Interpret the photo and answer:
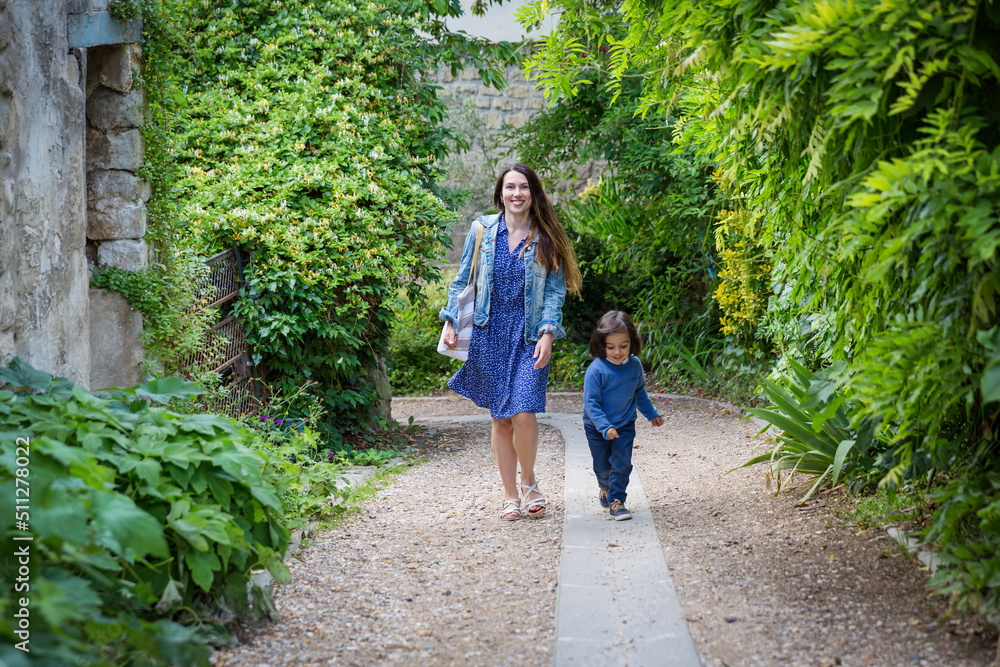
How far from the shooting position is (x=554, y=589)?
2.53 meters

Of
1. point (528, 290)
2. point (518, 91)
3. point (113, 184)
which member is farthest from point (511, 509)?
point (518, 91)

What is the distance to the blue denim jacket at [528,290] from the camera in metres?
3.39

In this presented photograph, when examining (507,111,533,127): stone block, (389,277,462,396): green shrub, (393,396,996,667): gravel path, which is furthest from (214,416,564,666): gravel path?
(507,111,533,127): stone block

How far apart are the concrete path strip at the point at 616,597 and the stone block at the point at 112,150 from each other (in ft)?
8.17

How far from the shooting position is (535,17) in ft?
12.2

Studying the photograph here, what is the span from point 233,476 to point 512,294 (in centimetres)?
169

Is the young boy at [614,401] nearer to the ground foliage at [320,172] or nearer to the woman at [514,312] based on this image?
the woman at [514,312]

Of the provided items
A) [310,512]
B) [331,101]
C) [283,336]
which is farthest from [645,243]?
[310,512]

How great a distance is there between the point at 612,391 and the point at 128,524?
7.17ft

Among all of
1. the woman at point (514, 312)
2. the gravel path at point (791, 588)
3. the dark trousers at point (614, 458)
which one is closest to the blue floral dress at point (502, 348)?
the woman at point (514, 312)

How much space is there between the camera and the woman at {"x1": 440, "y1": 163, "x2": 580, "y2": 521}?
3375 mm

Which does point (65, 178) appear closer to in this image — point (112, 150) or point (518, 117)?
point (112, 150)

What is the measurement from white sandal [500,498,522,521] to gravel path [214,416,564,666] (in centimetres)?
4

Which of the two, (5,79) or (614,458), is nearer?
(5,79)
